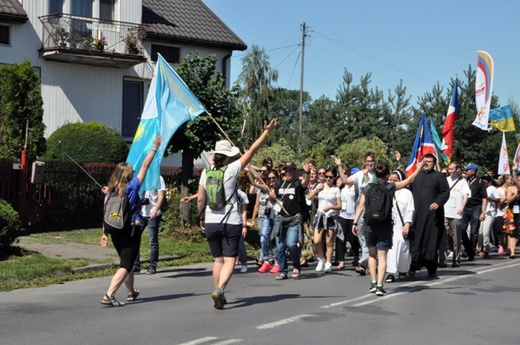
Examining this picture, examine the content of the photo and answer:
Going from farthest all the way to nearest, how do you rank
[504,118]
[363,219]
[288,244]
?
[504,118]
[288,244]
[363,219]

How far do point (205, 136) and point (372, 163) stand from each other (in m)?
5.82

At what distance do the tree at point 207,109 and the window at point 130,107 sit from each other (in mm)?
12793

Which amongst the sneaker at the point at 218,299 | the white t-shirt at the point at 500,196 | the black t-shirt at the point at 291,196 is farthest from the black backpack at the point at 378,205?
the white t-shirt at the point at 500,196

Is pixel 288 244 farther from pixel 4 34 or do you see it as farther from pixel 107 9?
pixel 107 9

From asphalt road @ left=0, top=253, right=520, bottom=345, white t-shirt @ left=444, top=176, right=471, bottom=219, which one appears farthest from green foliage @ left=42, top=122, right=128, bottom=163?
asphalt road @ left=0, top=253, right=520, bottom=345

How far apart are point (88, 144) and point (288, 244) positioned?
13.8 m

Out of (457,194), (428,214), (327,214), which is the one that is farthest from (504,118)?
(327,214)

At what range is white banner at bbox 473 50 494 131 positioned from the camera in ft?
68.4

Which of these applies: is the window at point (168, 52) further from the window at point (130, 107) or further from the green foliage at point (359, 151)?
the green foliage at point (359, 151)

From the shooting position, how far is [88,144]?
25438 millimetres

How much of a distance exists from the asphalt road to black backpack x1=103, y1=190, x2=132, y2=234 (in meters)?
0.93

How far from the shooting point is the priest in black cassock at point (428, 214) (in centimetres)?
1359

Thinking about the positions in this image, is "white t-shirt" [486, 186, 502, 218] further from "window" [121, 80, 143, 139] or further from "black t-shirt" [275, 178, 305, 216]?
"window" [121, 80, 143, 139]

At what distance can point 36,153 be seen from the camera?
19.8 m
